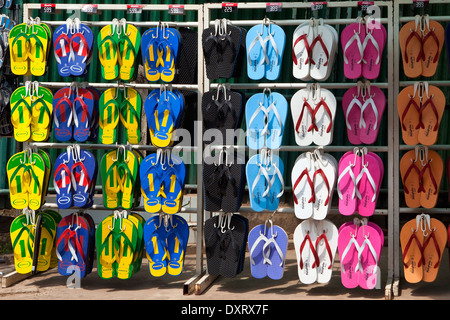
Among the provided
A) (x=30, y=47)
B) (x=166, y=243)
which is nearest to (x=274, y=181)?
(x=166, y=243)

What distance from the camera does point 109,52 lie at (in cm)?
522

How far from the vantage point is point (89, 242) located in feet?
17.4

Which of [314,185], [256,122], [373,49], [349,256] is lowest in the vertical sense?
[349,256]

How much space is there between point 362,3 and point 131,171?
2037mm

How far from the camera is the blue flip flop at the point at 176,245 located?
17.2 ft

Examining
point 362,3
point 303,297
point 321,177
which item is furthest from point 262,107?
point 303,297

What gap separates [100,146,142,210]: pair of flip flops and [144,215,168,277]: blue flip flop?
0.22 metres

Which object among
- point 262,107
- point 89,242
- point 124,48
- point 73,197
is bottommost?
point 89,242

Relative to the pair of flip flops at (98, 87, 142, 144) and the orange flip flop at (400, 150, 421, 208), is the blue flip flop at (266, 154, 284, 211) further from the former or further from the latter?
the pair of flip flops at (98, 87, 142, 144)

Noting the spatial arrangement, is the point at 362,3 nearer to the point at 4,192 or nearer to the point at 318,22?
the point at 318,22

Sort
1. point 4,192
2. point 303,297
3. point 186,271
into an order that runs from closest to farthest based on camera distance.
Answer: point 303,297 < point 186,271 < point 4,192

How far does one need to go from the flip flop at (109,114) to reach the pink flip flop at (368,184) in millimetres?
1780

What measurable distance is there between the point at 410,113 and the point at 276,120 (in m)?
0.93

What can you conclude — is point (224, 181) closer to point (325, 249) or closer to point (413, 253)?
point (325, 249)
